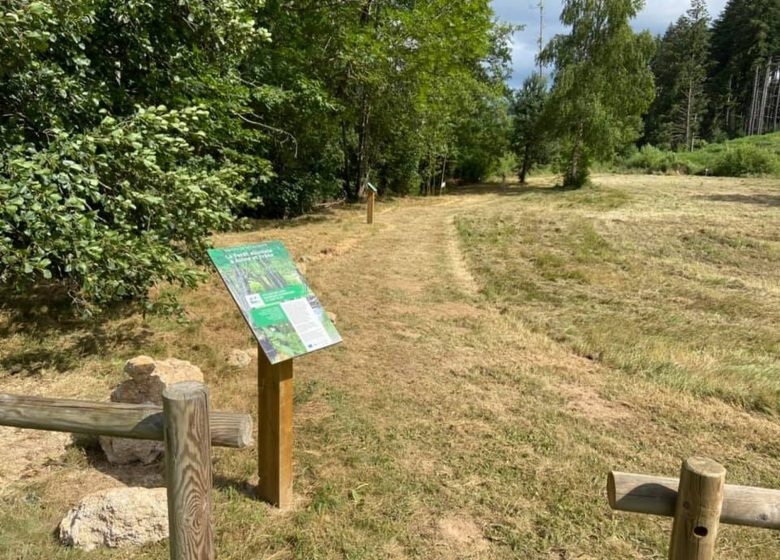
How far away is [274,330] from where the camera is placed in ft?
8.03

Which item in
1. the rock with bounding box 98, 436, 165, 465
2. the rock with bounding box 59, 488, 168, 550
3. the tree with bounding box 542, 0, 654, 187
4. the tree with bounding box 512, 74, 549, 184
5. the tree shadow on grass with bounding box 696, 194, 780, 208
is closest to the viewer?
the rock with bounding box 59, 488, 168, 550

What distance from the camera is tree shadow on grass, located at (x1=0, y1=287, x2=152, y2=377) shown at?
4.62 metres

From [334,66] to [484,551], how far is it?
12.4 meters

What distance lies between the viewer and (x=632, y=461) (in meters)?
3.18

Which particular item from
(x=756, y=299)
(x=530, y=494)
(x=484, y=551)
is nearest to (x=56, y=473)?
(x=484, y=551)

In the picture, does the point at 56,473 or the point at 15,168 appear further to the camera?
the point at 15,168

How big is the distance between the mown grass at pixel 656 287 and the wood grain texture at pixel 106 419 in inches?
144

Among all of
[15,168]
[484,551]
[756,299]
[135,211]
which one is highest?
[15,168]

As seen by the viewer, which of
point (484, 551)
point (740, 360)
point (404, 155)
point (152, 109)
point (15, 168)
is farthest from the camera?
point (404, 155)

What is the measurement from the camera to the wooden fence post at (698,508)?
1.39 metres

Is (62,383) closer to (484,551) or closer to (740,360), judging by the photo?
(484,551)

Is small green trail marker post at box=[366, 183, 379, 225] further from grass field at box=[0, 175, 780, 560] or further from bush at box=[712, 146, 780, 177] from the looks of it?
bush at box=[712, 146, 780, 177]

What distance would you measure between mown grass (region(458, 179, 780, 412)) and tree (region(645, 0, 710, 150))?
4655 centimetres

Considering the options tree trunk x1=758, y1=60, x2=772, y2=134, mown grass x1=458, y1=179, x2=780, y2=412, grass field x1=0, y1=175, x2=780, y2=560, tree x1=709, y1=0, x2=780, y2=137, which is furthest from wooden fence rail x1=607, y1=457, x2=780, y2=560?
tree trunk x1=758, y1=60, x2=772, y2=134
